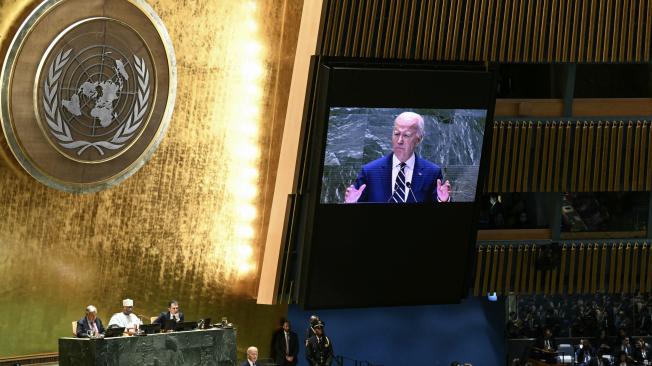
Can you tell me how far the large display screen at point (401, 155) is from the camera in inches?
651

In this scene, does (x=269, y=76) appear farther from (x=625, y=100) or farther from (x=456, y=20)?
(x=625, y=100)

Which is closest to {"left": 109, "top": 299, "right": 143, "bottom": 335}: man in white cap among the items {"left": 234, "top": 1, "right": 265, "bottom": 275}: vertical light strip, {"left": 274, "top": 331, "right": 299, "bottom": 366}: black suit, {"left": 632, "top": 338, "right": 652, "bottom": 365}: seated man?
{"left": 234, "top": 1, "right": 265, "bottom": 275}: vertical light strip

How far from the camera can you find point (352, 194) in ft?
55.0

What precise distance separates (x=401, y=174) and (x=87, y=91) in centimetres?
440

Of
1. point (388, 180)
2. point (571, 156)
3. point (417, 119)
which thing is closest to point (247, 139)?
point (388, 180)

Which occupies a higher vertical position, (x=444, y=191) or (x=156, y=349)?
(x=444, y=191)

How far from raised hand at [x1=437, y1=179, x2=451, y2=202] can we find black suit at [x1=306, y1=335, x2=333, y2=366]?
253 cm

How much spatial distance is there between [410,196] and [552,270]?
3.04 metres

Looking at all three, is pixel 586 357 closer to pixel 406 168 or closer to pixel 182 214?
pixel 406 168

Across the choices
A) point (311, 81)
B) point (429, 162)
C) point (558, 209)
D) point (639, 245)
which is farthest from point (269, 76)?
point (639, 245)

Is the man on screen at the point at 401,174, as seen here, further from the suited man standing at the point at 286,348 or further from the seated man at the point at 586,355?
the seated man at the point at 586,355

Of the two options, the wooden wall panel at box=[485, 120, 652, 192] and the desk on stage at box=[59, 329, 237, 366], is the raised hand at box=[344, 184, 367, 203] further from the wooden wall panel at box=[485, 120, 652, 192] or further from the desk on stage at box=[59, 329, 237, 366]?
the desk on stage at box=[59, 329, 237, 366]

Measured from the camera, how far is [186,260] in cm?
1641

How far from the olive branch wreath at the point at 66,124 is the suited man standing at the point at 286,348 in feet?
11.9
